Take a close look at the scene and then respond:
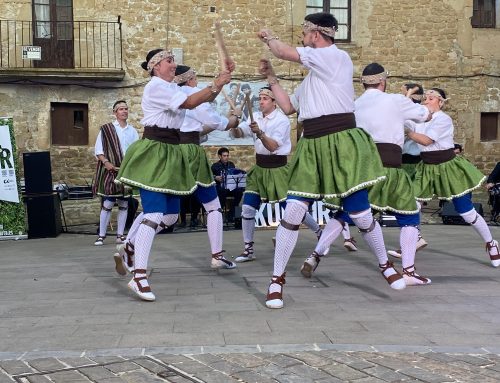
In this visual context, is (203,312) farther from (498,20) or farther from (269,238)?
(498,20)

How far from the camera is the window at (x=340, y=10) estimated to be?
18094 mm

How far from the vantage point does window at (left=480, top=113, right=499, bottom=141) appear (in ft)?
62.0

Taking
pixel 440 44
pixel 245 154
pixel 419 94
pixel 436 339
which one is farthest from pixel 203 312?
pixel 440 44

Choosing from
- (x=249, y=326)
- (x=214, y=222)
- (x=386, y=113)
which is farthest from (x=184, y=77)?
(x=249, y=326)

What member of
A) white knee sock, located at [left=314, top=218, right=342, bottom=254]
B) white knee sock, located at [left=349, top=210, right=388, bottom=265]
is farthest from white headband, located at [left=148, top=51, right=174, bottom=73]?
white knee sock, located at [left=314, top=218, right=342, bottom=254]

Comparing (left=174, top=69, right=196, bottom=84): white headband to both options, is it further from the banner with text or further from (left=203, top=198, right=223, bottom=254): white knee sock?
the banner with text

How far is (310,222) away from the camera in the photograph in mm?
8250

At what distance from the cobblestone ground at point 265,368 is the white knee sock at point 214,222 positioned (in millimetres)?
3055

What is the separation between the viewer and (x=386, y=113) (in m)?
6.23

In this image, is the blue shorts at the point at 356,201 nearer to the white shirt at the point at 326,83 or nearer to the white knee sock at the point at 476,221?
the white shirt at the point at 326,83

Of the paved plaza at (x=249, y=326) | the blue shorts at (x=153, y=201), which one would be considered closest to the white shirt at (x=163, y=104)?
the blue shorts at (x=153, y=201)

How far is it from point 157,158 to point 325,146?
1.30m

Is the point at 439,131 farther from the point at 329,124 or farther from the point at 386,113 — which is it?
the point at 329,124

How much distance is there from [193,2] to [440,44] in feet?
20.4
